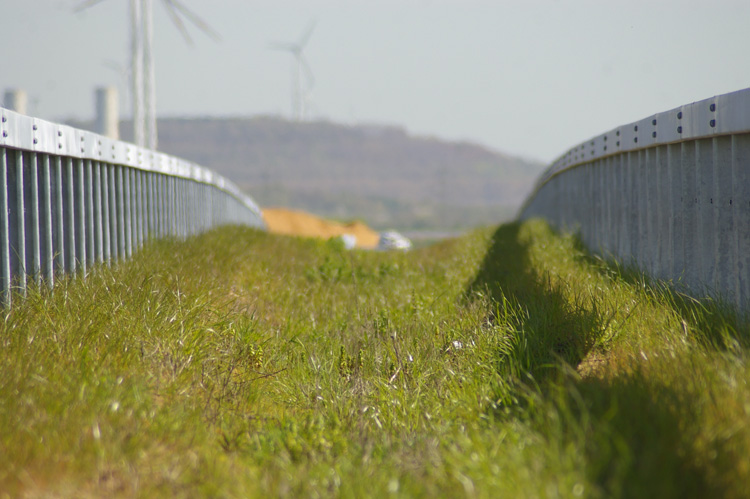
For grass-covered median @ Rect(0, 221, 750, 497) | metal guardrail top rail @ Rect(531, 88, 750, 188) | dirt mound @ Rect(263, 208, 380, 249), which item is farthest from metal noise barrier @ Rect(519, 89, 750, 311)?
dirt mound @ Rect(263, 208, 380, 249)

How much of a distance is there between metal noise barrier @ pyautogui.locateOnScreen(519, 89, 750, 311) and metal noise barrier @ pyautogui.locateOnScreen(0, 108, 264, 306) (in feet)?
14.6

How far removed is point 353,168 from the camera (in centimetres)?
14975

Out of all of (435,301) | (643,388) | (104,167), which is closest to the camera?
(643,388)

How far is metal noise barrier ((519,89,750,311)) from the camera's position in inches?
165

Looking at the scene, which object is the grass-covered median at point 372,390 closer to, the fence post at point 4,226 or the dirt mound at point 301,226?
the fence post at point 4,226

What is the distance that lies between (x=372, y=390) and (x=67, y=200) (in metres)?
3.11

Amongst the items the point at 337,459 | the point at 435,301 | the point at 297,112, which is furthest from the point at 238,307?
the point at 297,112

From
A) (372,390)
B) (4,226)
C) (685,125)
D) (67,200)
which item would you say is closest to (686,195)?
(685,125)

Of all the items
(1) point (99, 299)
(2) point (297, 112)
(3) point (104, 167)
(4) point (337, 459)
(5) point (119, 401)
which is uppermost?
(2) point (297, 112)

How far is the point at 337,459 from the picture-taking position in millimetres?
3203

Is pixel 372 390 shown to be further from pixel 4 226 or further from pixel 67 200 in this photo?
pixel 67 200

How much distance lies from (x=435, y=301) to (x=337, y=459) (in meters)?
3.14

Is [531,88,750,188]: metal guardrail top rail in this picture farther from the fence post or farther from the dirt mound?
the dirt mound

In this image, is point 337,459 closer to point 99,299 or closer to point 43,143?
point 99,299
